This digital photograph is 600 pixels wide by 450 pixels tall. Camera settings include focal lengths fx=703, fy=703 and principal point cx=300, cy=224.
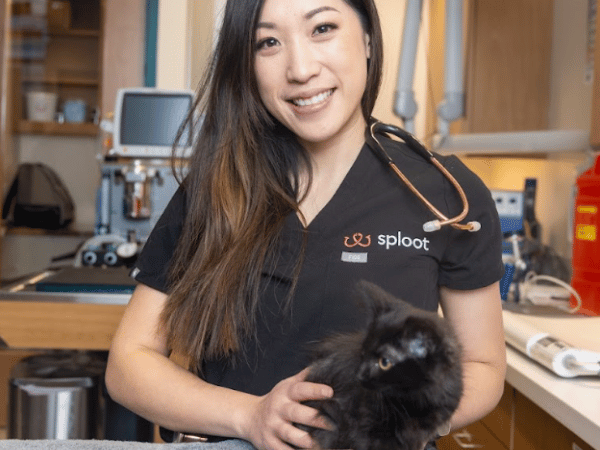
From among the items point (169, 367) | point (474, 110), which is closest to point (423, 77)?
point (474, 110)

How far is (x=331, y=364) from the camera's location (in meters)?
0.84

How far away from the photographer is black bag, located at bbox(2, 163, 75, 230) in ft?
15.3

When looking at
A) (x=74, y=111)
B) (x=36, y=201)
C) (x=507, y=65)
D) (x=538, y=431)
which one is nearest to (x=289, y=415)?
(x=538, y=431)

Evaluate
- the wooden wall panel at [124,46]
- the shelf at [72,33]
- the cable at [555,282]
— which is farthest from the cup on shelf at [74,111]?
the cable at [555,282]

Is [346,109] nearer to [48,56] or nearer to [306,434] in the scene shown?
[306,434]

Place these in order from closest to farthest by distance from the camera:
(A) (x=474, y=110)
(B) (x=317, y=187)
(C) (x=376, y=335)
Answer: (C) (x=376, y=335) < (B) (x=317, y=187) < (A) (x=474, y=110)

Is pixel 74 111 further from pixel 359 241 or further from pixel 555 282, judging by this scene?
pixel 359 241

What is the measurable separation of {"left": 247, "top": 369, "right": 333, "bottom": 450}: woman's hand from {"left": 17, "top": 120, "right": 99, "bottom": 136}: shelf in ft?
14.1

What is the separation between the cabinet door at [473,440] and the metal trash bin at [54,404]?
3.83ft

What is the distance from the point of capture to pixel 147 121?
288 centimetres

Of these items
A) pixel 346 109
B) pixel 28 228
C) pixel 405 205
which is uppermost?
pixel 346 109

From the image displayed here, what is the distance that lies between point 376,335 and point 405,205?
507 mm

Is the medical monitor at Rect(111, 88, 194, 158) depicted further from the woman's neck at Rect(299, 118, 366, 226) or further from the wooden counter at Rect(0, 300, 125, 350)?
the woman's neck at Rect(299, 118, 366, 226)

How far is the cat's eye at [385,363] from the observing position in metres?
0.71
